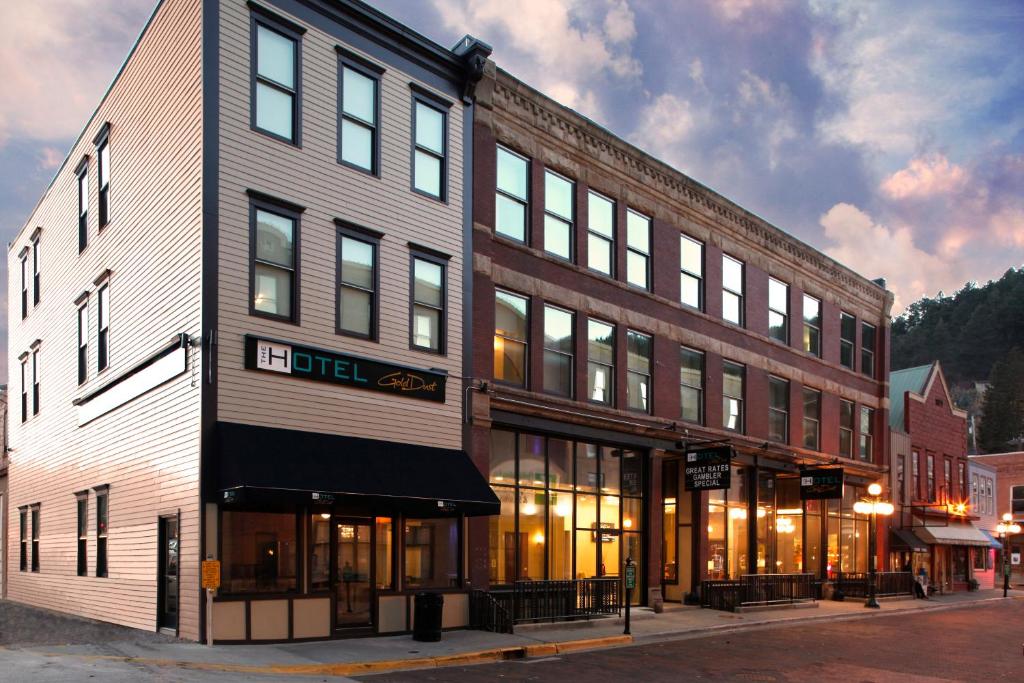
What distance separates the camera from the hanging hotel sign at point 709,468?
26125 mm

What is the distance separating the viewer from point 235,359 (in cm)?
1700

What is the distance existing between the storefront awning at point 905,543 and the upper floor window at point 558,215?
72.7 feet

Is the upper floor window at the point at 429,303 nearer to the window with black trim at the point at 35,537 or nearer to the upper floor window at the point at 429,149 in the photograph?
the upper floor window at the point at 429,149

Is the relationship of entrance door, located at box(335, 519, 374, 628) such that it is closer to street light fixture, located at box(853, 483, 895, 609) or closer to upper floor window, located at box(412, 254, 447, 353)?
upper floor window, located at box(412, 254, 447, 353)

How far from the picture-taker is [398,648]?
17.1 meters

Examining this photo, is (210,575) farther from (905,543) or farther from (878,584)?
(905,543)

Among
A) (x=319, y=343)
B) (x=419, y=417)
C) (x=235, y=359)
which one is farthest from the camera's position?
(x=419, y=417)

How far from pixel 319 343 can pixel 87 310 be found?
8.24 m

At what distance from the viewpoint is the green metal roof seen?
1673 inches

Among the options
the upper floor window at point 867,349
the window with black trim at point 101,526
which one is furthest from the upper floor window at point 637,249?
the upper floor window at point 867,349

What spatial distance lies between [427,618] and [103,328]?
34.4 feet

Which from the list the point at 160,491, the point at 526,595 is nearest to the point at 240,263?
the point at 160,491

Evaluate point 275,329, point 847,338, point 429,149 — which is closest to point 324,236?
point 275,329

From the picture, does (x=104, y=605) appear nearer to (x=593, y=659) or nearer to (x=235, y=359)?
(x=235, y=359)
